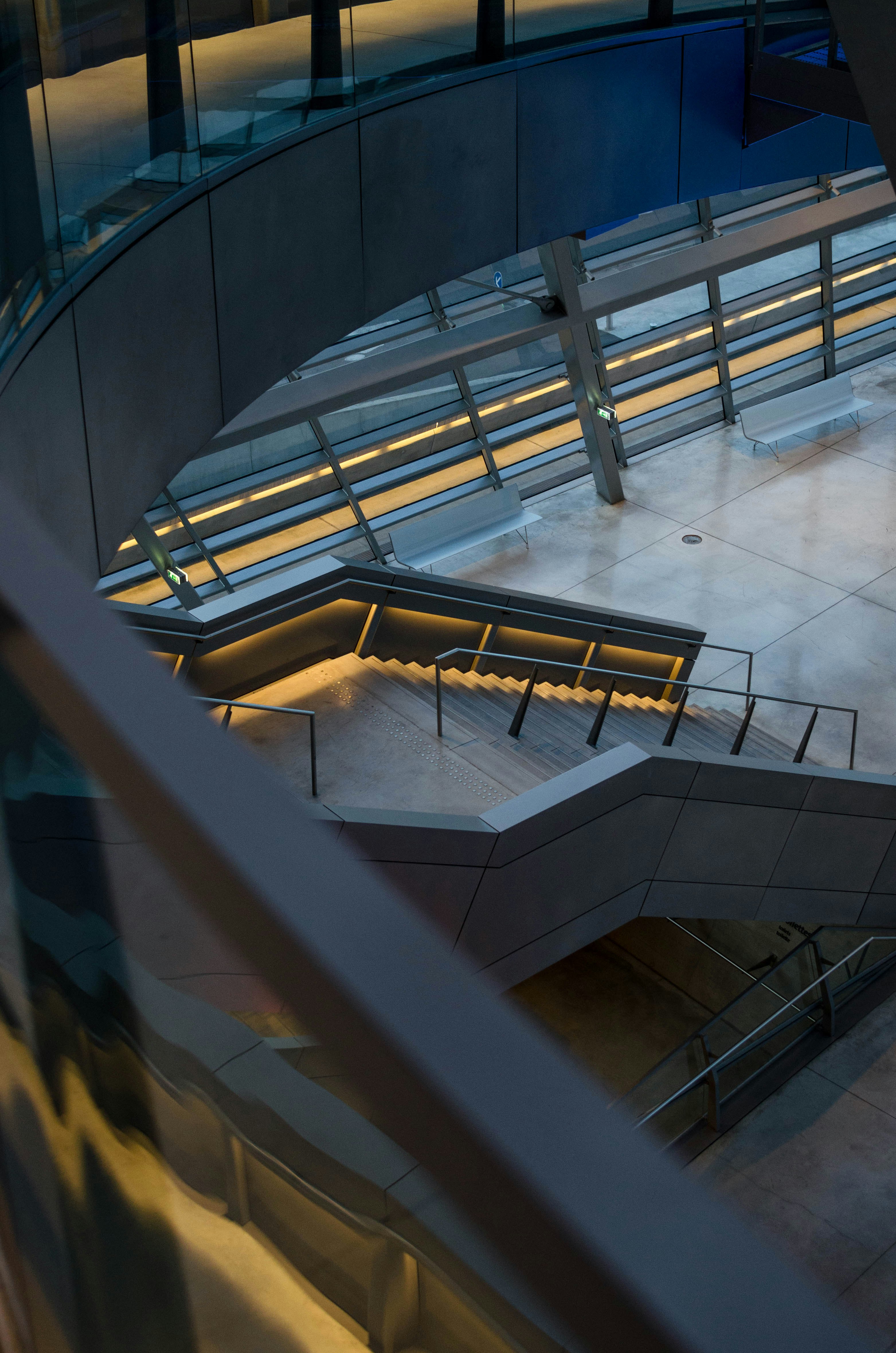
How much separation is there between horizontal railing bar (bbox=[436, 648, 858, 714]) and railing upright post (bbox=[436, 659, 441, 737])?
0.63ft

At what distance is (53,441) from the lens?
6.29 m

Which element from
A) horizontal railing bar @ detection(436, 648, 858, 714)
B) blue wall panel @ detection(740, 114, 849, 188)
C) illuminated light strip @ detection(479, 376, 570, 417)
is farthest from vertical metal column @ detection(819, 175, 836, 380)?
horizontal railing bar @ detection(436, 648, 858, 714)

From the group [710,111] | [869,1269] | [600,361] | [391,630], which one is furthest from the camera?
[600,361]

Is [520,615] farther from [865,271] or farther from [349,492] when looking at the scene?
[865,271]

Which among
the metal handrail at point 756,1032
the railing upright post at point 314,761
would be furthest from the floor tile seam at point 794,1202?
the railing upright post at point 314,761

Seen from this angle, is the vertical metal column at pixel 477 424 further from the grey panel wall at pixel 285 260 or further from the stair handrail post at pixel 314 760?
the stair handrail post at pixel 314 760

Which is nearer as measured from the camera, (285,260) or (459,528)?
(285,260)

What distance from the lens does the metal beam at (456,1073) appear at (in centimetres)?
57

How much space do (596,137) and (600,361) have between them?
23.3 ft

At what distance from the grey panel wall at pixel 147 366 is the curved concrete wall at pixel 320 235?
15 millimetres

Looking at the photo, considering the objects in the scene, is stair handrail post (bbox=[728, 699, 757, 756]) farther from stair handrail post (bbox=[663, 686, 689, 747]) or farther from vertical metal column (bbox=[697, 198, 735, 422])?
vertical metal column (bbox=[697, 198, 735, 422])

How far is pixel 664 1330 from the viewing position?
56 centimetres

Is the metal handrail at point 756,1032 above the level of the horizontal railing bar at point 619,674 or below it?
below

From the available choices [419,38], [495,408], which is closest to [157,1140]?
[419,38]
